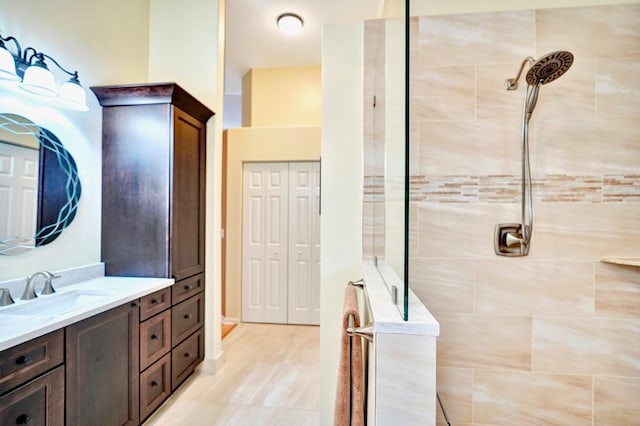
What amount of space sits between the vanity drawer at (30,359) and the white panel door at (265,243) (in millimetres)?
2360

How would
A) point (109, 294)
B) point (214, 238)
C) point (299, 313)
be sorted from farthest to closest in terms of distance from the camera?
point (299, 313), point (214, 238), point (109, 294)

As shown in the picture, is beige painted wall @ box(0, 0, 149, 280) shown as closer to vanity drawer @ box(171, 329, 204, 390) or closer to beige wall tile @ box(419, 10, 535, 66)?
vanity drawer @ box(171, 329, 204, 390)

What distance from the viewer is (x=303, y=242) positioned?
11.7ft

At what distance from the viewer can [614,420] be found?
148cm

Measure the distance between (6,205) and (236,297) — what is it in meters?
2.39

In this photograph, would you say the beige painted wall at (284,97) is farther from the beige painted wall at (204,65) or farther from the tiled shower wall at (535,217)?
the tiled shower wall at (535,217)

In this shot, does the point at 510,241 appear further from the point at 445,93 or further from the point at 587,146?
the point at 445,93

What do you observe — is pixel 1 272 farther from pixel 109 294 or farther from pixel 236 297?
pixel 236 297

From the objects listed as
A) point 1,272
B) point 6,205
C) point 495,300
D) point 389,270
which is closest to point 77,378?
point 1,272

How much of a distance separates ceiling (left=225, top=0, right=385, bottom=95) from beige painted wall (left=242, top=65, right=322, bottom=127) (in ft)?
0.37

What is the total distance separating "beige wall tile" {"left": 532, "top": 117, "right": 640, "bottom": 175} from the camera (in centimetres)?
150

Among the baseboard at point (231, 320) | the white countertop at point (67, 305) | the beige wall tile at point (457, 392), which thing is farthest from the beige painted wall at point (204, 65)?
the beige wall tile at point (457, 392)

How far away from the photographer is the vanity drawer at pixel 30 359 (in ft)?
3.47

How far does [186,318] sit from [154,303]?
1.34 ft
